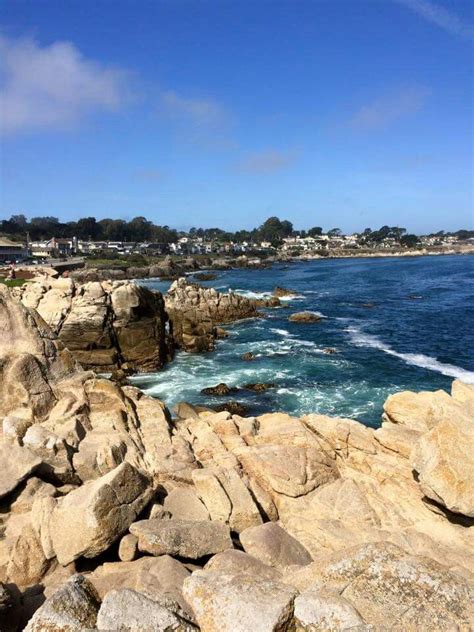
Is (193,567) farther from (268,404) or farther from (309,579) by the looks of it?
(268,404)

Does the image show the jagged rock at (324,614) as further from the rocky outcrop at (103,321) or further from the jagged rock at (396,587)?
the rocky outcrop at (103,321)

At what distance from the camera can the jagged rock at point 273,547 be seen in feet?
30.3

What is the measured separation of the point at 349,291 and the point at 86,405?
84698 millimetres

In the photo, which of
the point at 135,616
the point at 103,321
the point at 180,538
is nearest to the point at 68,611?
the point at 135,616

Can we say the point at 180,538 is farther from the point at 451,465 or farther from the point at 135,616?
the point at 451,465

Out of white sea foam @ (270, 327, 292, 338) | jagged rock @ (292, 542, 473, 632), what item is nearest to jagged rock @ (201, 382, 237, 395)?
white sea foam @ (270, 327, 292, 338)

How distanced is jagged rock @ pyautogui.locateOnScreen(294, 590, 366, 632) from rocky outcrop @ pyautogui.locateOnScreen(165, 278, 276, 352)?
3871 cm

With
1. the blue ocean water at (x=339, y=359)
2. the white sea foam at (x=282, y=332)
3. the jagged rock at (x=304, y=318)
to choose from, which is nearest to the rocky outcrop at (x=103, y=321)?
the blue ocean water at (x=339, y=359)

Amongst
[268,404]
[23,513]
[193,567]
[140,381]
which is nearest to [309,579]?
[193,567]

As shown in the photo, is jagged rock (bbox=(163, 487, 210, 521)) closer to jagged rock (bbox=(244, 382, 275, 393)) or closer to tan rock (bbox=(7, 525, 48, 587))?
tan rock (bbox=(7, 525, 48, 587))

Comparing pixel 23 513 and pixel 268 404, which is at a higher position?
pixel 23 513

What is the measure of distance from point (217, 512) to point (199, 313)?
42933 millimetres

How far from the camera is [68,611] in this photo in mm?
6590

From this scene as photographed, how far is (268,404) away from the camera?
30016 millimetres
